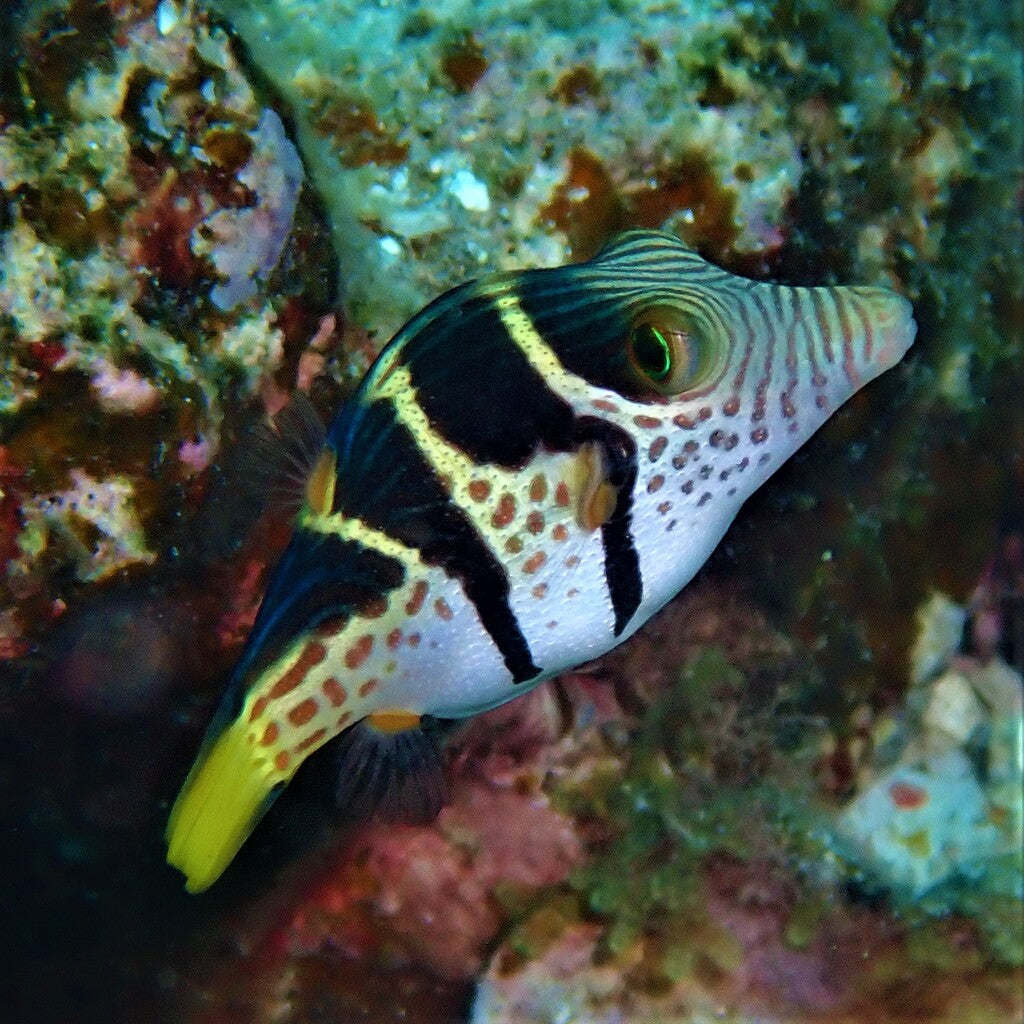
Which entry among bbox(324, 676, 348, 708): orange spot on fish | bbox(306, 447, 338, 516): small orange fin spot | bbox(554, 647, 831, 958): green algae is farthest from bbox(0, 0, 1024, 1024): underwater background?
bbox(324, 676, 348, 708): orange spot on fish

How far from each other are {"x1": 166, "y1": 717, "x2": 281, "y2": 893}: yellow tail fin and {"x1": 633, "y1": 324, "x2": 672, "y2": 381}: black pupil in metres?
1.08

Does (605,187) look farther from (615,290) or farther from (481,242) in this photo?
(615,290)

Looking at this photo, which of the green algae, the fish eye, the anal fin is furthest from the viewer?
the green algae

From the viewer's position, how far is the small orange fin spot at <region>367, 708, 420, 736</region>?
1.89 m

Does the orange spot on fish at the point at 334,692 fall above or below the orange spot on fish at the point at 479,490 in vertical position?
below

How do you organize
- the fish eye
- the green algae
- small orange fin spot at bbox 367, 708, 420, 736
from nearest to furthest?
the fish eye < small orange fin spot at bbox 367, 708, 420, 736 < the green algae

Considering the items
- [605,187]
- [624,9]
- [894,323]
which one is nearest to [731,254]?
[605,187]

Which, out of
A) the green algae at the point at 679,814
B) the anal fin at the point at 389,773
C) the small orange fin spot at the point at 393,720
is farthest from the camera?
the green algae at the point at 679,814

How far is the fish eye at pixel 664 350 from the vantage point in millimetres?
1706

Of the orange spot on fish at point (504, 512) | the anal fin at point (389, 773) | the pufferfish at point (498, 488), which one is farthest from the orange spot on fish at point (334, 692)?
the orange spot on fish at point (504, 512)

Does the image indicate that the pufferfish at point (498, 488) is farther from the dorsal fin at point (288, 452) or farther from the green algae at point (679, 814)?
the green algae at point (679, 814)

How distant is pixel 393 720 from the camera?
1924 millimetres

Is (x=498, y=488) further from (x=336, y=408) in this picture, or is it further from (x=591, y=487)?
(x=336, y=408)

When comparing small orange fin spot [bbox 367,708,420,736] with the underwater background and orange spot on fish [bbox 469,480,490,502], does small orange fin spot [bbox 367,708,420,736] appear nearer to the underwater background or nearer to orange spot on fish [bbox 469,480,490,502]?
orange spot on fish [bbox 469,480,490,502]
